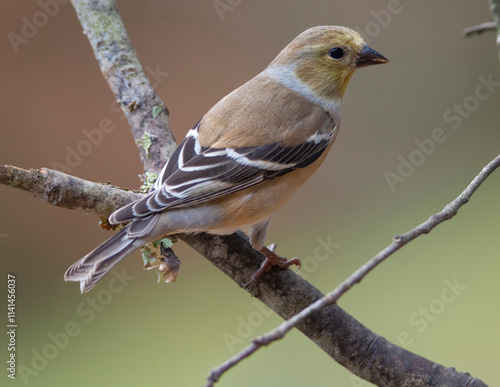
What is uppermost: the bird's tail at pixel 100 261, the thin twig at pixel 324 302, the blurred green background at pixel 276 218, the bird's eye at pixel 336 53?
the bird's eye at pixel 336 53

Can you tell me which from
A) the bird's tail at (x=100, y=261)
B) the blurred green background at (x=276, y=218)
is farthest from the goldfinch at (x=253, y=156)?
the blurred green background at (x=276, y=218)

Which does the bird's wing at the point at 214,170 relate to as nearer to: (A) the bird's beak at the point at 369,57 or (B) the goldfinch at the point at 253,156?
(B) the goldfinch at the point at 253,156

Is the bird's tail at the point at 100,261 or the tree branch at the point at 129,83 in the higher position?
the tree branch at the point at 129,83

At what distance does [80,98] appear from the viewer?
16.0 ft

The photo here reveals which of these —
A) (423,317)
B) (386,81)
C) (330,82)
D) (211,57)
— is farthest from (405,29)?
(330,82)

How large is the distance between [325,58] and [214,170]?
780 millimetres

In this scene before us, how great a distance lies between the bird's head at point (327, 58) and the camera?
2.59 meters

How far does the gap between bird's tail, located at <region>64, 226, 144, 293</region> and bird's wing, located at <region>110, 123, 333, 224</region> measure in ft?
0.41

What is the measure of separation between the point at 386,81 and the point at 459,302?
2.43 meters

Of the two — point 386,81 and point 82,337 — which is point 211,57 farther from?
point 82,337

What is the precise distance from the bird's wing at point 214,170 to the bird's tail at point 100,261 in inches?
4.9

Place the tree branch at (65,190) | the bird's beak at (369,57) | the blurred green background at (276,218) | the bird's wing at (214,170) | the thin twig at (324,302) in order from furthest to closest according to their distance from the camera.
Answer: the blurred green background at (276,218) → the bird's beak at (369,57) → the bird's wing at (214,170) → the tree branch at (65,190) → the thin twig at (324,302)

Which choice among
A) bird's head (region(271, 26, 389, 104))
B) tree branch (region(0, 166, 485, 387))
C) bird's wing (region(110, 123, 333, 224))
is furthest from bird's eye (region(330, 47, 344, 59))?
tree branch (region(0, 166, 485, 387))

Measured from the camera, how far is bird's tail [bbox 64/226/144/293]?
2.06 m
